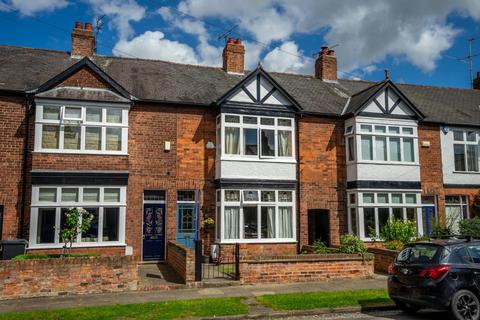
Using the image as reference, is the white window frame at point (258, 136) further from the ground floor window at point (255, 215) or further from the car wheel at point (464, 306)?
the car wheel at point (464, 306)

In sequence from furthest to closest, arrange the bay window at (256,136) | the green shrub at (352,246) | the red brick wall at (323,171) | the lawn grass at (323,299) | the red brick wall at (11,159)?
the red brick wall at (323,171)
the bay window at (256,136)
the red brick wall at (11,159)
the green shrub at (352,246)
the lawn grass at (323,299)

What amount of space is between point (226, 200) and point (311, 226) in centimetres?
483

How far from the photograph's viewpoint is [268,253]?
1720 cm

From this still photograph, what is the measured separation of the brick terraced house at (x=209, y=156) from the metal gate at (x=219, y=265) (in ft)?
1.81

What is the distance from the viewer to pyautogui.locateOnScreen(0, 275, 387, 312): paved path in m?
10.3

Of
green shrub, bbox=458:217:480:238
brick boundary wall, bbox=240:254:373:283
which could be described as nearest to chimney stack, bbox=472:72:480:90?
green shrub, bbox=458:217:480:238

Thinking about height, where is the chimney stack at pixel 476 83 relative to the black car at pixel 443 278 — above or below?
above

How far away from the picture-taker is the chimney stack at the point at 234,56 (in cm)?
2136

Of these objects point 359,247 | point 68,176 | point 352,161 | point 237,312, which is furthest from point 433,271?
point 68,176

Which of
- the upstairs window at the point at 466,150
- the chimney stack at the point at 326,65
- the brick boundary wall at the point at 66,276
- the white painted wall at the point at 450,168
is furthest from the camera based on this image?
the chimney stack at the point at 326,65

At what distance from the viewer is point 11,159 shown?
15.4 meters

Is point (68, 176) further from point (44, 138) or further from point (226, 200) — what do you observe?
point (226, 200)

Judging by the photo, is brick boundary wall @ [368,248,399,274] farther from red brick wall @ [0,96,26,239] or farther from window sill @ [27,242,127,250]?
red brick wall @ [0,96,26,239]

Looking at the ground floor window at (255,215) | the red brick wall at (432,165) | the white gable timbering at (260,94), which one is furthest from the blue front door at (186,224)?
the red brick wall at (432,165)
